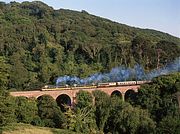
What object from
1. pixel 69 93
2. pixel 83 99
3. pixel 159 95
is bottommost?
pixel 83 99

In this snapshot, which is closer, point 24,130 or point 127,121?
point 24,130

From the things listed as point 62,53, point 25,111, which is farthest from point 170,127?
point 62,53

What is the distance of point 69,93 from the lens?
46.7m

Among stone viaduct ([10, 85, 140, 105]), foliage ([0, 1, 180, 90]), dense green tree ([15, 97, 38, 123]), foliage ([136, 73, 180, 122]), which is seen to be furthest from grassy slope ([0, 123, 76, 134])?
foliage ([0, 1, 180, 90])

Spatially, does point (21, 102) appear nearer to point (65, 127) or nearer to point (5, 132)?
point (65, 127)

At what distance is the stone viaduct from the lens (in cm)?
4481

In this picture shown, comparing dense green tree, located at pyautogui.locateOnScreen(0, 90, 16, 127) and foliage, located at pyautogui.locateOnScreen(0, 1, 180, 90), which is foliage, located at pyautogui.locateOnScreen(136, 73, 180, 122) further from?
foliage, located at pyautogui.locateOnScreen(0, 1, 180, 90)

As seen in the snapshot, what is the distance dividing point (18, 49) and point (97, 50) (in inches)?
526

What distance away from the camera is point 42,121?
38.9m

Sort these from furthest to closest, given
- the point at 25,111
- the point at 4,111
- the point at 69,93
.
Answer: the point at 69,93, the point at 25,111, the point at 4,111

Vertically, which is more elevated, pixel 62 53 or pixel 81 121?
pixel 62 53

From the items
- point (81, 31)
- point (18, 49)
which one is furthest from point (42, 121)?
point (81, 31)

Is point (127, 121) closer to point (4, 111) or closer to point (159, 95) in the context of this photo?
point (159, 95)

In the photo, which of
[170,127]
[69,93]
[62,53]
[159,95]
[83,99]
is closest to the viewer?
[170,127]
